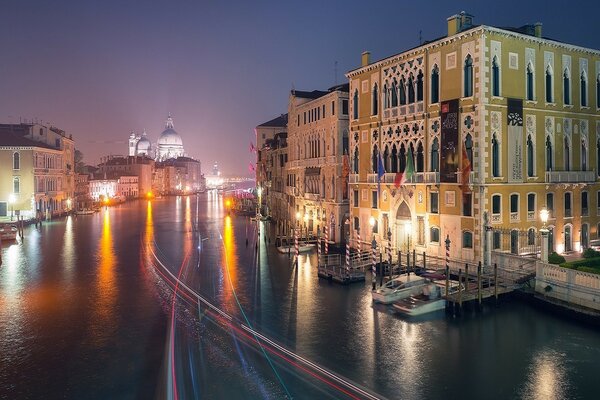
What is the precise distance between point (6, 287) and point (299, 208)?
113 ft

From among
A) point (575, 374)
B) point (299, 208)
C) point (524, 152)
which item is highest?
point (524, 152)

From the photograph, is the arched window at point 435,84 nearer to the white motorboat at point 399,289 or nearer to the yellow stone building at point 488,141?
the yellow stone building at point 488,141

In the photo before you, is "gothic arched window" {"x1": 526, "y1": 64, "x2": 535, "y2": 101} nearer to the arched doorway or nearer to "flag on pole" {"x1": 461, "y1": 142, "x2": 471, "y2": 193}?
"flag on pole" {"x1": 461, "y1": 142, "x2": 471, "y2": 193}

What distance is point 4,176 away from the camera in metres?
78.6

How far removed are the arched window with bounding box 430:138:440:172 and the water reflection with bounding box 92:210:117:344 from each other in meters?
22.5

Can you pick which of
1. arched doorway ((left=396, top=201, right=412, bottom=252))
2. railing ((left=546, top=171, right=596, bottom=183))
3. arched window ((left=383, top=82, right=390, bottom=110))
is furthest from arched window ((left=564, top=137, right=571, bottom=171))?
arched window ((left=383, top=82, right=390, bottom=110))

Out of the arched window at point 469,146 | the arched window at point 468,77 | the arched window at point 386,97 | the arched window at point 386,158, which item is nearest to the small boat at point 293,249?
the arched window at point 386,158

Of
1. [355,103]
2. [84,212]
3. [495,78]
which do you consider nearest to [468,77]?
[495,78]

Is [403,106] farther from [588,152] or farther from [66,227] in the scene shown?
[66,227]

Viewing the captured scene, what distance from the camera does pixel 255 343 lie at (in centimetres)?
2138

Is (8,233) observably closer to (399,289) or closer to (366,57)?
(366,57)

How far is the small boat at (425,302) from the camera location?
25.6 m

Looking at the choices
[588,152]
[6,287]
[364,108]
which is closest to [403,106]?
[364,108]

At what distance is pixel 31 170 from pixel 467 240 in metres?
71.1
